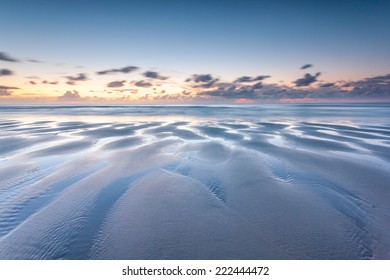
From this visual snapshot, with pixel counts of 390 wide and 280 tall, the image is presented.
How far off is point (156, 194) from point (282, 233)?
250 cm

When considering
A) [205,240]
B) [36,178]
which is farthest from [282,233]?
[36,178]

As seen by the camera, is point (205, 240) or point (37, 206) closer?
point (205, 240)

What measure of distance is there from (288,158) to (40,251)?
6678mm

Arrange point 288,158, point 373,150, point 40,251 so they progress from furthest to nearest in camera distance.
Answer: point 373,150, point 288,158, point 40,251

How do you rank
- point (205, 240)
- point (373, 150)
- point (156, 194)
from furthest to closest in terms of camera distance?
1. point (373, 150)
2. point (156, 194)
3. point (205, 240)

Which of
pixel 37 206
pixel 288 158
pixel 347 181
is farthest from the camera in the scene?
pixel 288 158

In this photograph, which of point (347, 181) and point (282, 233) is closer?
point (282, 233)
